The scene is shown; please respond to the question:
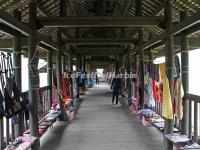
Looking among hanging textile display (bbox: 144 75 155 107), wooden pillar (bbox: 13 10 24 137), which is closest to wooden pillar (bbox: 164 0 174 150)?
hanging textile display (bbox: 144 75 155 107)

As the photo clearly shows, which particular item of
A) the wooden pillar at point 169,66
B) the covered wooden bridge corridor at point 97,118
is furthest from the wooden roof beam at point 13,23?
the wooden pillar at point 169,66

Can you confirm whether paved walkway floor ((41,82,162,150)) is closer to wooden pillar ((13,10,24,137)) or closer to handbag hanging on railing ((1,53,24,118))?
wooden pillar ((13,10,24,137))

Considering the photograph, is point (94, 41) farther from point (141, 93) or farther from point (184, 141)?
point (184, 141)

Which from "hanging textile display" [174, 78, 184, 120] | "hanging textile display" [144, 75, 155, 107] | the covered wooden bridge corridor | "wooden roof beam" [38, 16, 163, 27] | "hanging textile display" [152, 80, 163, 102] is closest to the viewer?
the covered wooden bridge corridor

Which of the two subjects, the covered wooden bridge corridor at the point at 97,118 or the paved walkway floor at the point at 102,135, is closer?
the covered wooden bridge corridor at the point at 97,118

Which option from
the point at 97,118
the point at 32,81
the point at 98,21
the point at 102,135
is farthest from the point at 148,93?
the point at 32,81

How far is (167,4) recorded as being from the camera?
5996mm

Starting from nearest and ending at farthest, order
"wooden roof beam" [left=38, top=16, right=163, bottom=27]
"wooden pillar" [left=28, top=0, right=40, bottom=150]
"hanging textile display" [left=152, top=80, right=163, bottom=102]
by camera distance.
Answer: "wooden pillar" [left=28, top=0, right=40, bottom=150], "wooden roof beam" [left=38, top=16, right=163, bottom=27], "hanging textile display" [left=152, top=80, right=163, bottom=102]

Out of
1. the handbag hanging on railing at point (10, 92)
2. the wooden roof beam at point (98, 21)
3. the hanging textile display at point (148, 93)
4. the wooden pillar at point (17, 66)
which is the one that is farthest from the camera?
the hanging textile display at point (148, 93)

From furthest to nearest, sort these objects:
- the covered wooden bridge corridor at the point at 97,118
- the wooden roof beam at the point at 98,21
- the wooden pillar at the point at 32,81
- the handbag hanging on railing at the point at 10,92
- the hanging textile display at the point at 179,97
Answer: the wooden roof beam at the point at 98,21
the wooden pillar at the point at 32,81
the hanging textile display at the point at 179,97
the covered wooden bridge corridor at the point at 97,118
the handbag hanging on railing at the point at 10,92

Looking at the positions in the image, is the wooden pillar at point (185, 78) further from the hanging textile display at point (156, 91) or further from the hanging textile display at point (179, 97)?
the hanging textile display at point (156, 91)

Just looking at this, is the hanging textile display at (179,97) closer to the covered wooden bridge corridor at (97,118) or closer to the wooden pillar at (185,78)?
the covered wooden bridge corridor at (97,118)

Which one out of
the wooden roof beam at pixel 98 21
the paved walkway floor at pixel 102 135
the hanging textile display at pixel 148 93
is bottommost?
the paved walkway floor at pixel 102 135

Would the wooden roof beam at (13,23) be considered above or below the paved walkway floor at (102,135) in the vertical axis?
above
